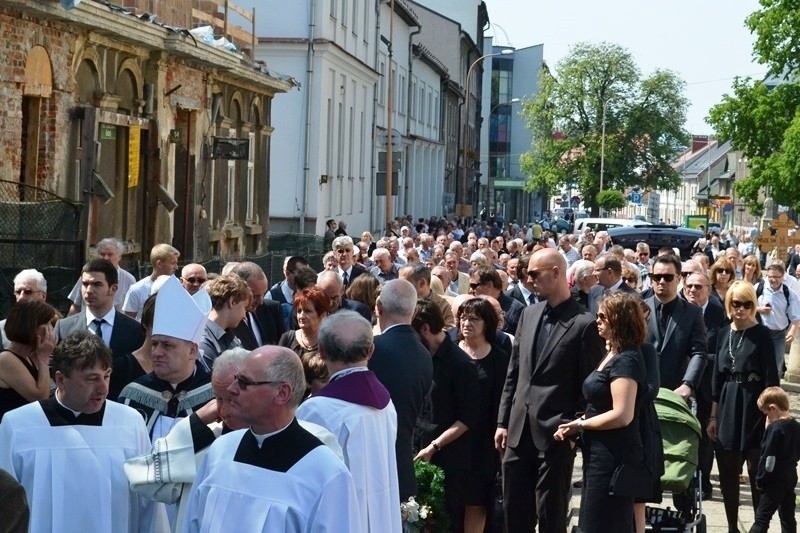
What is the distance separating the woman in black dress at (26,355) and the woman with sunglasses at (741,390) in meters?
5.47

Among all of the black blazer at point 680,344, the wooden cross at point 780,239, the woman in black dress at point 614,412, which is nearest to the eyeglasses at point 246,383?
the woman in black dress at point 614,412

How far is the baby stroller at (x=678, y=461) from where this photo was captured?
8961 millimetres

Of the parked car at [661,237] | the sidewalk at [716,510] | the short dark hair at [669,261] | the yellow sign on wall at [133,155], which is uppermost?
the yellow sign on wall at [133,155]

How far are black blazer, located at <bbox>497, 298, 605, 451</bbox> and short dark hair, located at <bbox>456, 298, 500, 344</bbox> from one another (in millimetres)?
438

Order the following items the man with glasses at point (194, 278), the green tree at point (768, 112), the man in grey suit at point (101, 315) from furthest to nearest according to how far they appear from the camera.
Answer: the green tree at point (768, 112) < the man with glasses at point (194, 278) < the man in grey suit at point (101, 315)

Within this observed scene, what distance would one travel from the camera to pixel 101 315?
29.4 feet

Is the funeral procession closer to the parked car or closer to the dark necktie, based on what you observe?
the dark necktie

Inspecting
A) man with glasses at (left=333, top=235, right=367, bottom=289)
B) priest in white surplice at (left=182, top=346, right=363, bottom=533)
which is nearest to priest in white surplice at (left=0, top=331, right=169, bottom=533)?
priest in white surplice at (left=182, top=346, right=363, bottom=533)

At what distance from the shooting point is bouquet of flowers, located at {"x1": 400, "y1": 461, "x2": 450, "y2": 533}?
7824mm

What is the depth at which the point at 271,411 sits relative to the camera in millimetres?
4949

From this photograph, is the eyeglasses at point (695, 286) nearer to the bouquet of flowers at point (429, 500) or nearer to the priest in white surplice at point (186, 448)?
the bouquet of flowers at point (429, 500)

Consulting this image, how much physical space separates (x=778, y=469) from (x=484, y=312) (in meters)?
2.62

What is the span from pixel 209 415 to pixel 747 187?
169 ft

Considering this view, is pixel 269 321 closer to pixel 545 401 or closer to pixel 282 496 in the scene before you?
pixel 545 401
